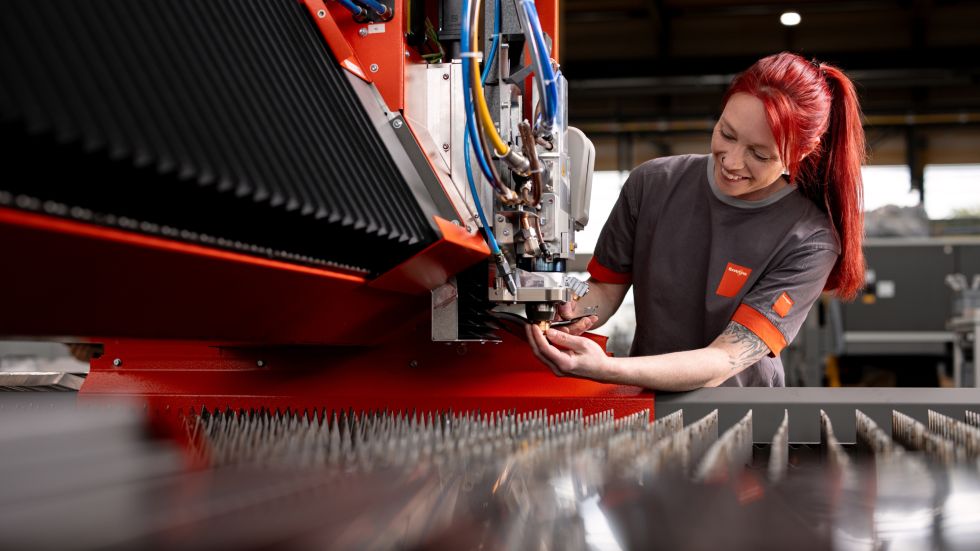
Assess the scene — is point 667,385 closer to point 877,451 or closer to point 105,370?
point 877,451

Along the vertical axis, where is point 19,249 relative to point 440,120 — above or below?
below

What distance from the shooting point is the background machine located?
53 cm

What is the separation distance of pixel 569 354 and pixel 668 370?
0.60 ft

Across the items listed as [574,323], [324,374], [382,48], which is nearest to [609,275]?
[574,323]

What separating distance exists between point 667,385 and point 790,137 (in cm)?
53

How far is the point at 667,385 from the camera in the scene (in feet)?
4.85

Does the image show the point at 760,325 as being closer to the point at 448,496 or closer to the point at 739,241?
the point at 739,241

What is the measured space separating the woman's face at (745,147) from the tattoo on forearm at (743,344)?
0.94 feet

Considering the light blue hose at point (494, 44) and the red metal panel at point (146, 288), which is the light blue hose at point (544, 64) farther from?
the red metal panel at point (146, 288)

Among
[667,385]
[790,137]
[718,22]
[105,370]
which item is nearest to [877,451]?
[667,385]

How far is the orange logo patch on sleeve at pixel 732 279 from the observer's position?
5.81 feet

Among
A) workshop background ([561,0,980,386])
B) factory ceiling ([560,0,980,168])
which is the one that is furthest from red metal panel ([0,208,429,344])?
factory ceiling ([560,0,980,168])

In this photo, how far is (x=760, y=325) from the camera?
65.0 inches

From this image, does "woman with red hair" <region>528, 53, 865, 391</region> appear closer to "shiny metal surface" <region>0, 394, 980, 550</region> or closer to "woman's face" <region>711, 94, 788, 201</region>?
"woman's face" <region>711, 94, 788, 201</region>
